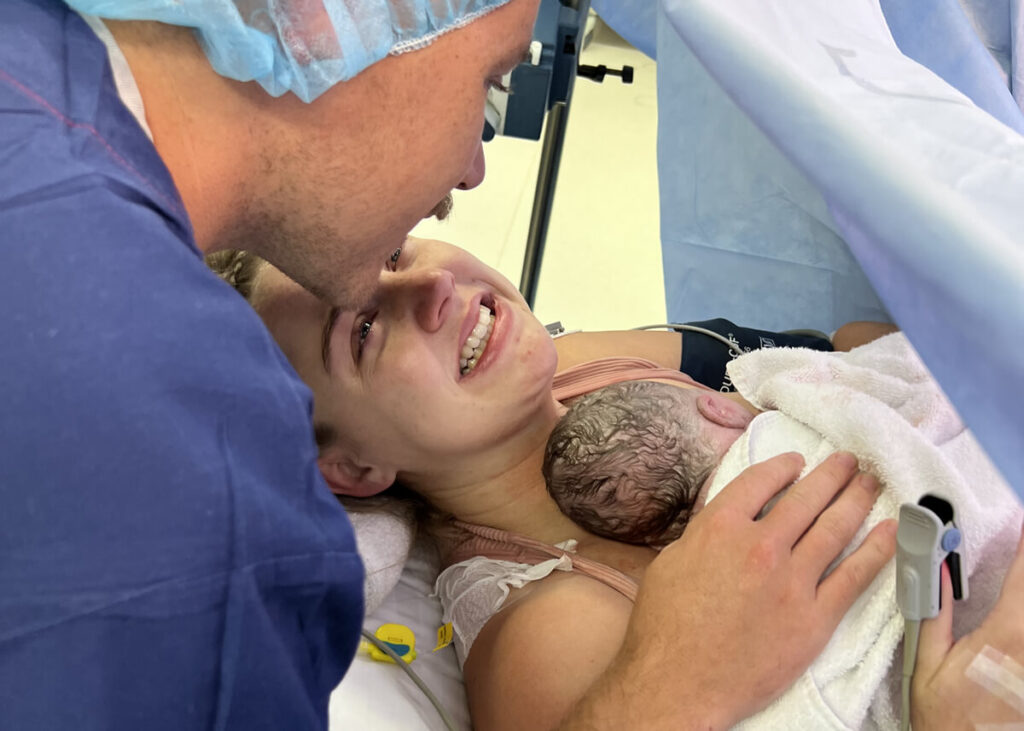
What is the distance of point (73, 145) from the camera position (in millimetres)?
584

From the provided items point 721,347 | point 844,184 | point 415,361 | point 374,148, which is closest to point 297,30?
point 374,148

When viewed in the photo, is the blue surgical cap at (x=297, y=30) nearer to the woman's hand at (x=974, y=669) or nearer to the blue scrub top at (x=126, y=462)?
the blue scrub top at (x=126, y=462)

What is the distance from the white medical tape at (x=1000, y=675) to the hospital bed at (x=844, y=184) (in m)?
0.21

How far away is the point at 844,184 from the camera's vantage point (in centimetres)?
65

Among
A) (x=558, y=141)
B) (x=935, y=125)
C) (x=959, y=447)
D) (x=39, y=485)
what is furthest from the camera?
(x=558, y=141)

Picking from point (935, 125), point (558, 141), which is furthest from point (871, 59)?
point (558, 141)

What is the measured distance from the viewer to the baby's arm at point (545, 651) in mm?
1030

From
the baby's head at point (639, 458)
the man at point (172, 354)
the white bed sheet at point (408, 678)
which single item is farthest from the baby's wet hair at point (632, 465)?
the man at point (172, 354)

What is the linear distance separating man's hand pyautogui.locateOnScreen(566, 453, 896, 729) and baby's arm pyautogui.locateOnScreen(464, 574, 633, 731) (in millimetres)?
76

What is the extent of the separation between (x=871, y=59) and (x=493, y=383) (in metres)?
0.60

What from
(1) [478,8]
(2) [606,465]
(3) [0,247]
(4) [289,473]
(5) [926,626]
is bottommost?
(2) [606,465]

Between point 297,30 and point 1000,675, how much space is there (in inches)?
28.9

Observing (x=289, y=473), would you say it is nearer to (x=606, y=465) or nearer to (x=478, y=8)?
(x=478, y=8)

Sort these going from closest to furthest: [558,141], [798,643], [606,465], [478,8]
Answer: [478,8]
[798,643]
[606,465]
[558,141]
